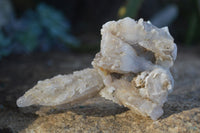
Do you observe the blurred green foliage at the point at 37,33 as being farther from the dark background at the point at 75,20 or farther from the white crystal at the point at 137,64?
the white crystal at the point at 137,64

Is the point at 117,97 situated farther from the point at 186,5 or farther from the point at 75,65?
the point at 186,5

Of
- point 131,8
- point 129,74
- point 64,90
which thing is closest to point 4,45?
point 131,8

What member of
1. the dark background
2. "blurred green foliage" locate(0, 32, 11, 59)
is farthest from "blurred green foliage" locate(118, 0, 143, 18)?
"blurred green foliage" locate(0, 32, 11, 59)

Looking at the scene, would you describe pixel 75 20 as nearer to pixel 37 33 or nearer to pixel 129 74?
pixel 37 33

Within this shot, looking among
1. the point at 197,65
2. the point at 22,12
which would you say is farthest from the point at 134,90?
the point at 22,12

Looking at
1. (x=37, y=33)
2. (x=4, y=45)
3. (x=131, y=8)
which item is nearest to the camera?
(x=131, y=8)

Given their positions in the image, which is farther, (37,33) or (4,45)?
(37,33)
